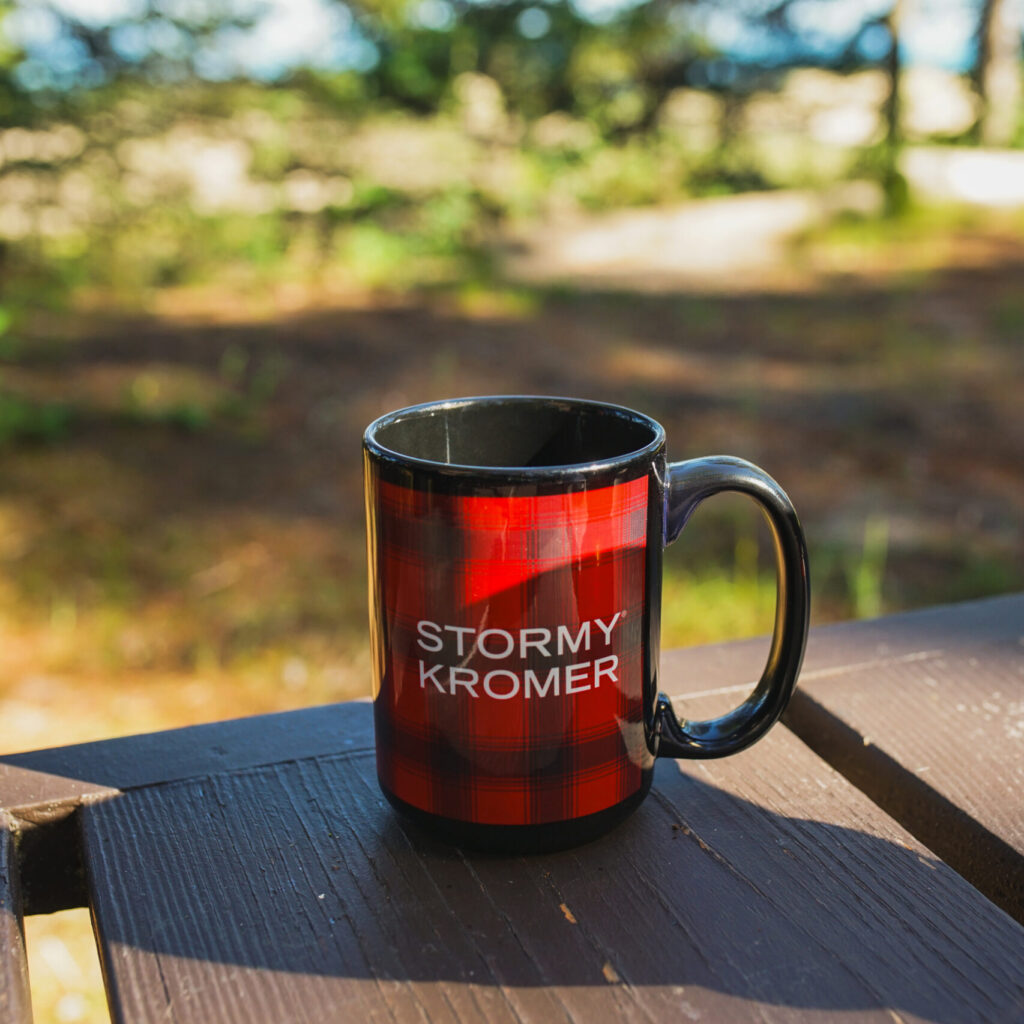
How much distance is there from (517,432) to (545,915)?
1.00 feet

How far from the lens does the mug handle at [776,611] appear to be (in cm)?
64

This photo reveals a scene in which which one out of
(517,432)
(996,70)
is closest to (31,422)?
(517,432)

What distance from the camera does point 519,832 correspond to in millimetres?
627

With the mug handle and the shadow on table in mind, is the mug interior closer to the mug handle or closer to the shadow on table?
the mug handle

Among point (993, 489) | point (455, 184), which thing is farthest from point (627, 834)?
point (455, 184)

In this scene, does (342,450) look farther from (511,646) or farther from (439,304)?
(511,646)

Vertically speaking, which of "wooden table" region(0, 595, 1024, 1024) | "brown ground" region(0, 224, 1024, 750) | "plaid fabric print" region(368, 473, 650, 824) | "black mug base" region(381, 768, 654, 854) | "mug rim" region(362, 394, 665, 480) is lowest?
"brown ground" region(0, 224, 1024, 750)

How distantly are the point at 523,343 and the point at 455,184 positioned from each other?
1927 mm

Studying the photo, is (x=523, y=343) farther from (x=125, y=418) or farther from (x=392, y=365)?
(x=125, y=418)

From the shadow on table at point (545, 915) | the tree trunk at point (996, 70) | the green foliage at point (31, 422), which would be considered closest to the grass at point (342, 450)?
the green foliage at point (31, 422)

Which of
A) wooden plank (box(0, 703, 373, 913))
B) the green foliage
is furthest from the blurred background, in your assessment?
wooden plank (box(0, 703, 373, 913))

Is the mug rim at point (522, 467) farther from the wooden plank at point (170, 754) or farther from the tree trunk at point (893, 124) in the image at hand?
the tree trunk at point (893, 124)

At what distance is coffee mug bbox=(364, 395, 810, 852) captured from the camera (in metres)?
0.58

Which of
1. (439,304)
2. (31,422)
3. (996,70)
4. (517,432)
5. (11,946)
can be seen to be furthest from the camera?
(996,70)
